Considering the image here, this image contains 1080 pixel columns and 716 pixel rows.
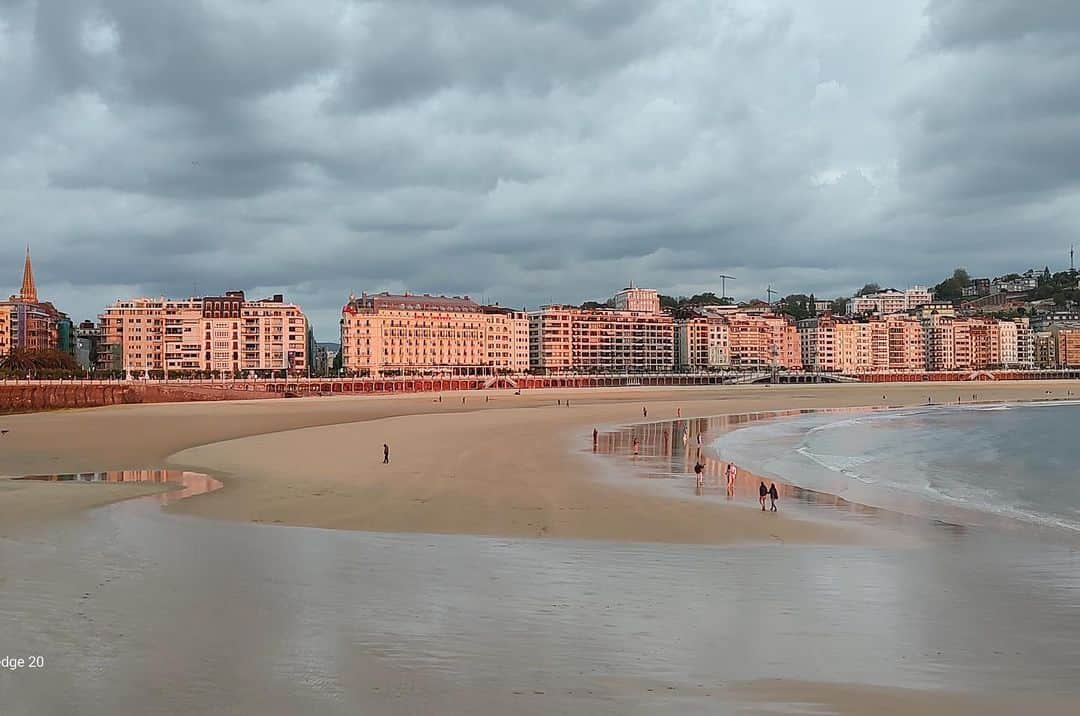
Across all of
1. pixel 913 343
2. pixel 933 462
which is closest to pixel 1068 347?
pixel 913 343

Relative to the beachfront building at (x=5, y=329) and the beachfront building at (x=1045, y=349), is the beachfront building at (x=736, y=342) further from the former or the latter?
the beachfront building at (x=5, y=329)

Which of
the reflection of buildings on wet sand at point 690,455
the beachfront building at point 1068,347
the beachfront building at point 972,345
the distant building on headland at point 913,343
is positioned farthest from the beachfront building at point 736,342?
the reflection of buildings on wet sand at point 690,455

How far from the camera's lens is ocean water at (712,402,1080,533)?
19.5 meters

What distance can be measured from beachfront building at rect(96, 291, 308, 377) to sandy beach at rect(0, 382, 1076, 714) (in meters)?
96.5

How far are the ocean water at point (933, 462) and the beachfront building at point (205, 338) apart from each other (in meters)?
89.0

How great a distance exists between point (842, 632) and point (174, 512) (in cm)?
1196

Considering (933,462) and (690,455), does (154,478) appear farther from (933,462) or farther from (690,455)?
(933,462)

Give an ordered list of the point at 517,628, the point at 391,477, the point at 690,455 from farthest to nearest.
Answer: the point at 690,455, the point at 391,477, the point at 517,628

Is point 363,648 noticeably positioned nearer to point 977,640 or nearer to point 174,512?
point 977,640

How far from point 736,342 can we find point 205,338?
9798cm

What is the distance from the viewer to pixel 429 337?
447 ft

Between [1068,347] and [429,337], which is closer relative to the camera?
[429,337]

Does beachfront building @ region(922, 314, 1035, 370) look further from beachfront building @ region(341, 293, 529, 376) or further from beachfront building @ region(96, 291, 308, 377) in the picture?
beachfront building @ region(96, 291, 308, 377)

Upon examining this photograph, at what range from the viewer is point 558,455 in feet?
94.7
